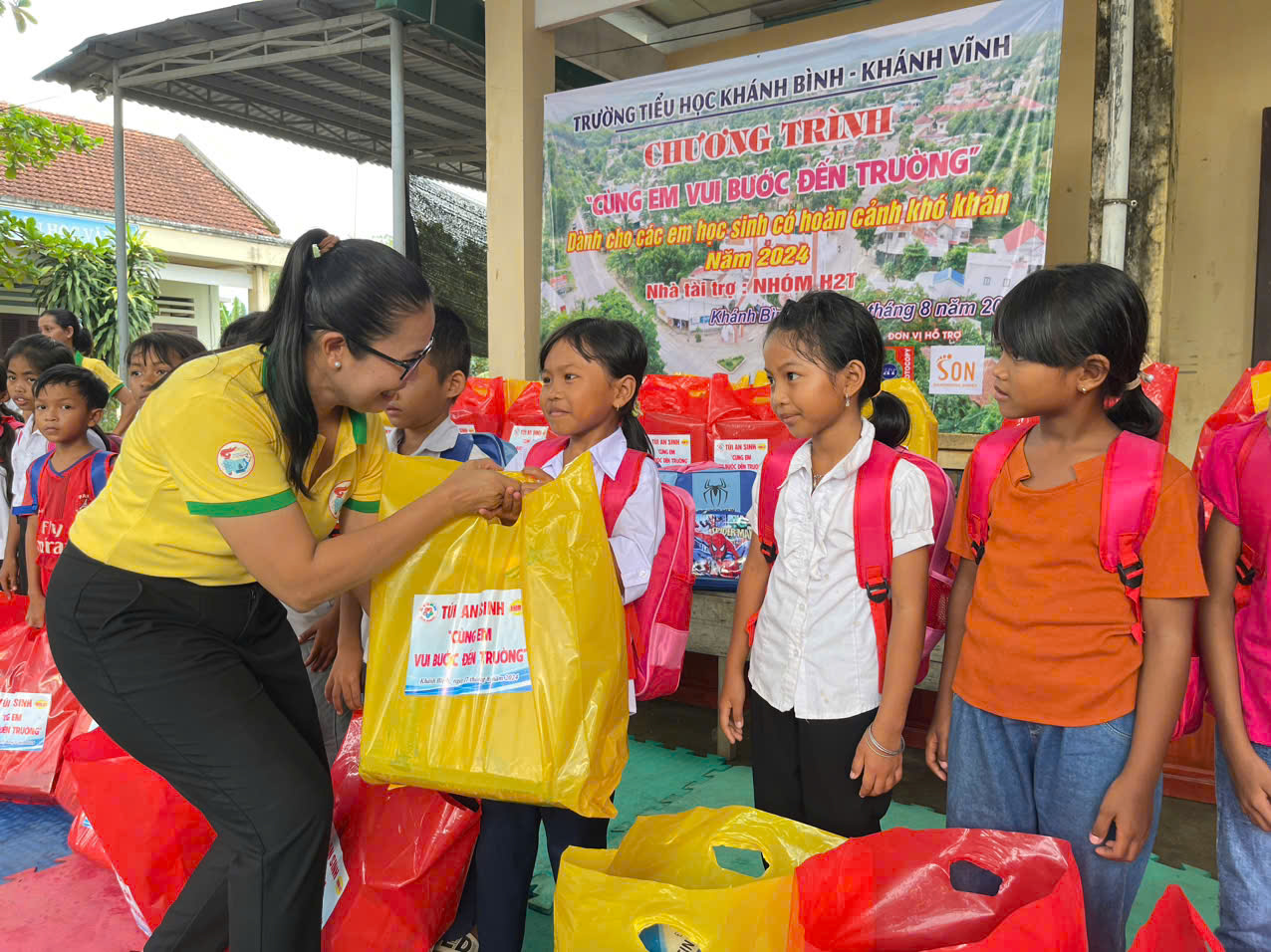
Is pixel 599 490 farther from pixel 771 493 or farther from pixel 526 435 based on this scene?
pixel 526 435

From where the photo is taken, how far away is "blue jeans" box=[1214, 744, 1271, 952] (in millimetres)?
1312

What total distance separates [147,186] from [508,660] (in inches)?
854

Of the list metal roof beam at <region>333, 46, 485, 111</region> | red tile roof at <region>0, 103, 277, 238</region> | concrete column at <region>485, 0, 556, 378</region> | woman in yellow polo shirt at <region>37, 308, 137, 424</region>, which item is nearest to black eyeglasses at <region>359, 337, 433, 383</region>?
woman in yellow polo shirt at <region>37, 308, 137, 424</region>

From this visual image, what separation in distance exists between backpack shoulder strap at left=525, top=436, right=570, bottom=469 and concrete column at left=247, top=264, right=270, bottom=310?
18.8 meters

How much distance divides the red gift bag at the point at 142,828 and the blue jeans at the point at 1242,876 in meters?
1.93

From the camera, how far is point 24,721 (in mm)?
2801

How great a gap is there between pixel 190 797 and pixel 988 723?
1356 millimetres

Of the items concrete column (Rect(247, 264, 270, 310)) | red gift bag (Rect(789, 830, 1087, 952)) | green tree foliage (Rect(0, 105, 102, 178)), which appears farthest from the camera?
concrete column (Rect(247, 264, 270, 310))

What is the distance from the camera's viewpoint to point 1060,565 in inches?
53.7

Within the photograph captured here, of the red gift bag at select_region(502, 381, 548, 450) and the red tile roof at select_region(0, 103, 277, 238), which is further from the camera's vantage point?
the red tile roof at select_region(0, 103, 277, 238)

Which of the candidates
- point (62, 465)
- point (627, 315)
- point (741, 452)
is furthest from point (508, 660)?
point (627, 315)

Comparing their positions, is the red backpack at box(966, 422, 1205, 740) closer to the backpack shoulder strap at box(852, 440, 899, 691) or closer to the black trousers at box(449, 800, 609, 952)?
the backpack shoulder strap at box(852, 440, 899, 691)

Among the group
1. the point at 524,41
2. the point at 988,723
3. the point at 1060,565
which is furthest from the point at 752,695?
the point at 524,41

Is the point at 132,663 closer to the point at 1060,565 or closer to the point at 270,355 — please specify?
the point at 270,355
